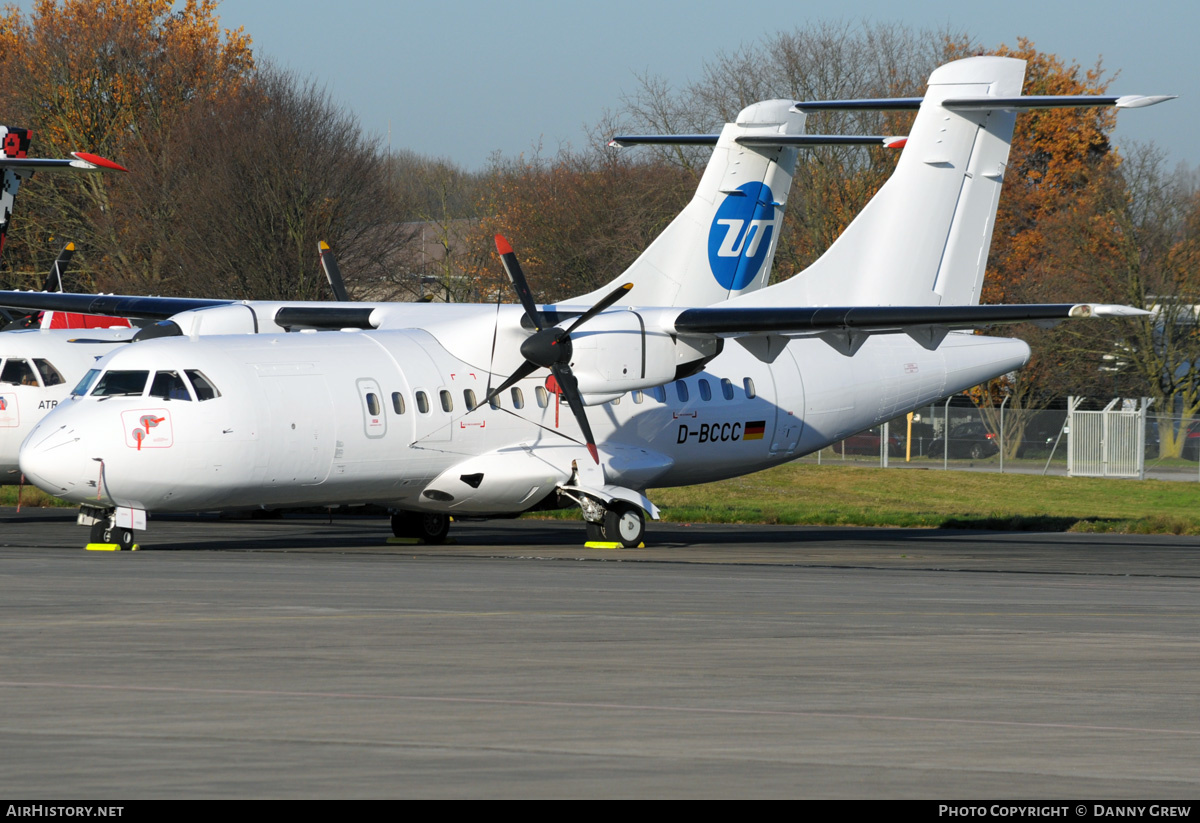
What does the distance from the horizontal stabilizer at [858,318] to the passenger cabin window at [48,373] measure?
31.3 feet

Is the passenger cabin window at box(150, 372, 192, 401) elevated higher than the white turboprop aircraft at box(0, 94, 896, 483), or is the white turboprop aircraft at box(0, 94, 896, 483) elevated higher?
the white turboprop aircraft at box(0, 94, 896, 483)

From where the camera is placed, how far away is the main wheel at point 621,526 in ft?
68.6

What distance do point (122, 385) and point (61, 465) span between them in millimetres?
1279

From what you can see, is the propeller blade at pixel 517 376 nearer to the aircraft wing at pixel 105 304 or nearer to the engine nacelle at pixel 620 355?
the engine nacelle at pixel 620 355

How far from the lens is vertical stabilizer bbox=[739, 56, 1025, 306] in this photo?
24.3 m

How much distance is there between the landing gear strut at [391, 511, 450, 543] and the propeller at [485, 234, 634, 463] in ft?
7.77

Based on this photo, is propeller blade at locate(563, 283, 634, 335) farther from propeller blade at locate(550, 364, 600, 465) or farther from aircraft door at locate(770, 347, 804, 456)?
aircraft door at locate(770, 347, 804, 456)

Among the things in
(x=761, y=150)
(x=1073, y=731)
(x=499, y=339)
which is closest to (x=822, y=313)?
(x=499, y=339)

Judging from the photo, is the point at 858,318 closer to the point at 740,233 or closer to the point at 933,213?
the point at 933,213

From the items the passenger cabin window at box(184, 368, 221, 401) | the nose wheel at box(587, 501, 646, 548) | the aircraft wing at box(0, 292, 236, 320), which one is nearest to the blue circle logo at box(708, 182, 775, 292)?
the nose wheel at box(587, 501, 646, 548)

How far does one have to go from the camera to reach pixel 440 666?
8930 mm

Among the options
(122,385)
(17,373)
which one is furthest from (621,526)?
(17,373)

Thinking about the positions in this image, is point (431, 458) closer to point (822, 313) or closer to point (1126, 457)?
point (822, 313)
